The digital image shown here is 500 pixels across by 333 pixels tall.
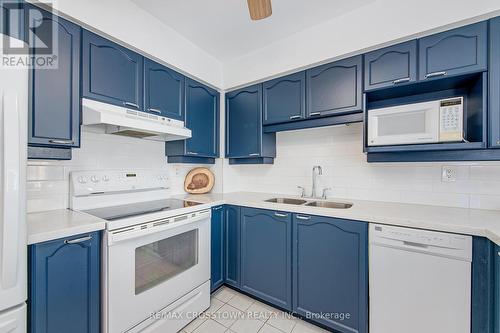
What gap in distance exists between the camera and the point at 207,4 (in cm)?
170

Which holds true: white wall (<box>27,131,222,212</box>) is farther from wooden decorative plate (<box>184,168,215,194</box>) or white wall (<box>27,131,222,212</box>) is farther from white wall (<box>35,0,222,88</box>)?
white wall (<box>35,0,222,88</box>)

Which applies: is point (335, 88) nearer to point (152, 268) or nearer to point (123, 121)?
point (123, 121)

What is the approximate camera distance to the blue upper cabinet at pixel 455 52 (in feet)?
4.49

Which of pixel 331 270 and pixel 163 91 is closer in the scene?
pixel 331 270


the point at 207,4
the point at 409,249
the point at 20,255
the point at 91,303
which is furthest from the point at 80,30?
the point at 409,249

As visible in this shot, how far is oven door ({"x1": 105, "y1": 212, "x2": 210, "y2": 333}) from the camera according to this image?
1.28 metres

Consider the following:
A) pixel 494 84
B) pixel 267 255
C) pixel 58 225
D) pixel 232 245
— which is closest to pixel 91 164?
pixel 58 225

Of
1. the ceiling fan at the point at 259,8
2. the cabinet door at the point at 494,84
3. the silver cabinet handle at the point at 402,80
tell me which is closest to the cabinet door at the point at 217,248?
the ceiling fan at the point at 259,8

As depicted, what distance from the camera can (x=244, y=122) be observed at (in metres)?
2.47

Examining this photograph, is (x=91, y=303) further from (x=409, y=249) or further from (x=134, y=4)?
(x=134, y=4)

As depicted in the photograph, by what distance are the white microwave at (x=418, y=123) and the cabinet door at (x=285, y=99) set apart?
2.06 feet

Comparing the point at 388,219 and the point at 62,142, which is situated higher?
the point at 62,142

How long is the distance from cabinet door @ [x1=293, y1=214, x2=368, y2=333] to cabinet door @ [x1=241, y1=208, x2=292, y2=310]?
79mm

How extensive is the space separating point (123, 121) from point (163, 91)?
635 millimetres
